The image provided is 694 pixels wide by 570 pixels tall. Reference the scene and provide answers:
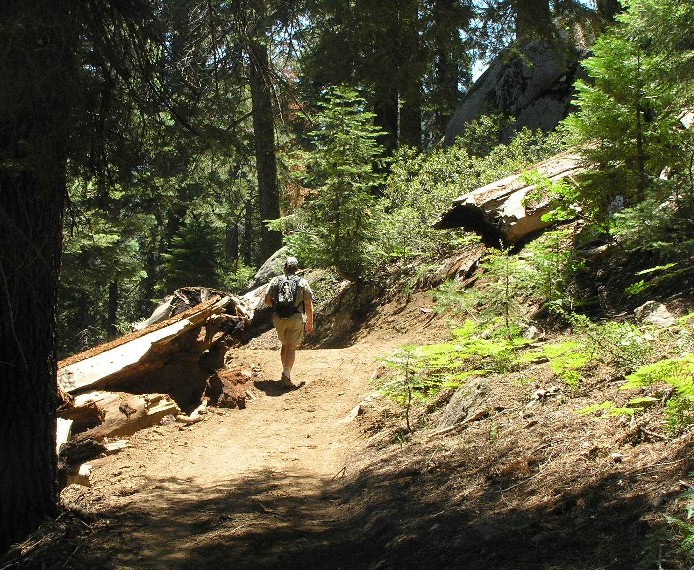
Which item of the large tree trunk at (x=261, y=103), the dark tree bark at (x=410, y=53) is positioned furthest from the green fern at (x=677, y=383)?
the large tree trunk at (x=261, y=103)

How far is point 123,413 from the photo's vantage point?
8.17 metres

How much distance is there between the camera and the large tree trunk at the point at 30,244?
435cm

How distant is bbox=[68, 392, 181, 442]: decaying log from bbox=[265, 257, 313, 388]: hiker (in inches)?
86.8

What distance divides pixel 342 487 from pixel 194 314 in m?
4.60

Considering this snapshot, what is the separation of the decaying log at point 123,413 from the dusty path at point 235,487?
0.16m

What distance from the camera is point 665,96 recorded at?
24.5 feet

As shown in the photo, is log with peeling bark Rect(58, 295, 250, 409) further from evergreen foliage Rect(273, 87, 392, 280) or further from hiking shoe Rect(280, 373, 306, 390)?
evergreen foliage Rect(273, 87, 392, 280)

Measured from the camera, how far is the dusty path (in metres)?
4.93

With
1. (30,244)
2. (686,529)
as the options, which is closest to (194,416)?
(30,244)

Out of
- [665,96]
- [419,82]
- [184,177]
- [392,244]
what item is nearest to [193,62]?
[184,177]

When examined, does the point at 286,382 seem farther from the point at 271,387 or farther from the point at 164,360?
the point at 164,360

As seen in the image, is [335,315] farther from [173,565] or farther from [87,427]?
[173,565]

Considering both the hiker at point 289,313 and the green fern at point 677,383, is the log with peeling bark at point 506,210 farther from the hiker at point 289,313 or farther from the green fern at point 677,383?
the green fern at point 677,383

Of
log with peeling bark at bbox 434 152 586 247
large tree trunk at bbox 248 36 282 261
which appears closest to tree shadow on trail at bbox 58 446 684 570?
large tree trunk at bbox 248 36 282 261
